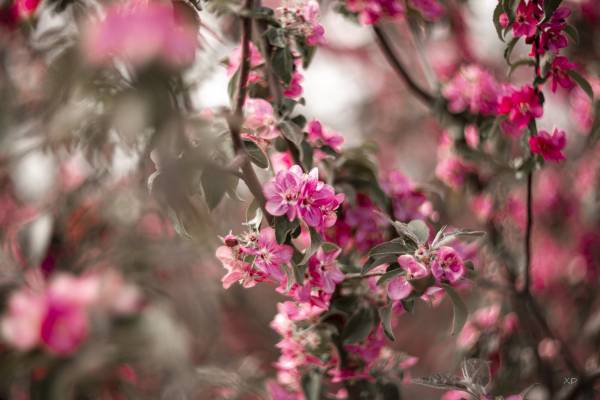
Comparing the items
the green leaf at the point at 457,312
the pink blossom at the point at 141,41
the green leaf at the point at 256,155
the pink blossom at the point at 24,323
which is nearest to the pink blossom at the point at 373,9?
the green leaf at the point at 256,155

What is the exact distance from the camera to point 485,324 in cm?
138

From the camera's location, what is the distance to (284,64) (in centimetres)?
81

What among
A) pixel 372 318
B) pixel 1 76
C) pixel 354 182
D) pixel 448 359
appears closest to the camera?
pixel 372 318

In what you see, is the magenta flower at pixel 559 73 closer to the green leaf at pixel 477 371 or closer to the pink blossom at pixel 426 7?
the pink blossom at pixel 426 7

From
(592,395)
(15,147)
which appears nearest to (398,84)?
(592,395)

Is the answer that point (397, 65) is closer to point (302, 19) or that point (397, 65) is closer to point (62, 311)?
point (302, 19)

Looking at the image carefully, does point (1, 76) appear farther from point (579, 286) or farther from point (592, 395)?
point (579, 286)

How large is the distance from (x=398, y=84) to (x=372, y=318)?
225 cm

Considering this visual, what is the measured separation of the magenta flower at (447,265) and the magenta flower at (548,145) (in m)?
0.32

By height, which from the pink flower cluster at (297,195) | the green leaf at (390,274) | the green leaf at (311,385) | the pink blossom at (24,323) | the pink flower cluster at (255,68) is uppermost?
the pink flower cluster at (255,68)

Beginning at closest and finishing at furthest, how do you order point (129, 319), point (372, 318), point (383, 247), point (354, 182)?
point (129, 319), point (383, 247), point (372, 318), point (354, 182)

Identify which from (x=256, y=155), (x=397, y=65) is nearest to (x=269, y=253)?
(x=256, y=155)

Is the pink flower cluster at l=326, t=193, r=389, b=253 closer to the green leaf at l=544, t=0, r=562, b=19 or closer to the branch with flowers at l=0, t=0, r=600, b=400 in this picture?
the branch with flowers at l=0, t=0, r=600, b=400

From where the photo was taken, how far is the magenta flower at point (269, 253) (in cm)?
74
